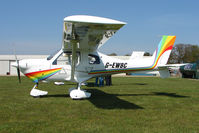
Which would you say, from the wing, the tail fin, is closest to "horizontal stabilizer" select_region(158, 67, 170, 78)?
the tail fin

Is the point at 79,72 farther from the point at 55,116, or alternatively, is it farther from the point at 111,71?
the point at 55,116

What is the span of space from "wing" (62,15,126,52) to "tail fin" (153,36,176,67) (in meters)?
3.80

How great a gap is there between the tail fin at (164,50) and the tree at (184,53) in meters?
51.9

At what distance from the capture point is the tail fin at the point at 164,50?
10258mm

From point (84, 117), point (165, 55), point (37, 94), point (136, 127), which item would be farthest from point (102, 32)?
point (165, 55)

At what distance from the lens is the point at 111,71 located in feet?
31.3

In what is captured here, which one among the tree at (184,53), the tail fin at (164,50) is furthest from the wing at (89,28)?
the tree at (184,53)

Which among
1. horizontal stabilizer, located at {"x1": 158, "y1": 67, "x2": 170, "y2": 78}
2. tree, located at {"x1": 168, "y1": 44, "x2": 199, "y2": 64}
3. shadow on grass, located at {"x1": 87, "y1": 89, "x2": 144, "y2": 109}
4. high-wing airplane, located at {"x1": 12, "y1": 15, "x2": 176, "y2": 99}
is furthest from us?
tree, located at {"x1": 168, "y1": 44, "x2": 199, "y2": 64}

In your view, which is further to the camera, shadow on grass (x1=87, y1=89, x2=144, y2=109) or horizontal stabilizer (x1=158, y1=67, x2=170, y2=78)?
horizontal stabilizer (x1=158, y1=67, x2=170, y2=78)

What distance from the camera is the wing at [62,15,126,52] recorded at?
5133mm

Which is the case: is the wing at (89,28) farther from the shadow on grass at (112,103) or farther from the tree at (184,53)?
the tree at (184,53)

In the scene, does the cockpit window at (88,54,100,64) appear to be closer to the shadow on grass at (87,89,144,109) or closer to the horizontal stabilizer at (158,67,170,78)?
the shadow on grass at (87,89,144,109)

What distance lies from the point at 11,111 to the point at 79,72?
3.46 meters

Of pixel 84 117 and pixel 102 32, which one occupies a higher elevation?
pixel 102 32
